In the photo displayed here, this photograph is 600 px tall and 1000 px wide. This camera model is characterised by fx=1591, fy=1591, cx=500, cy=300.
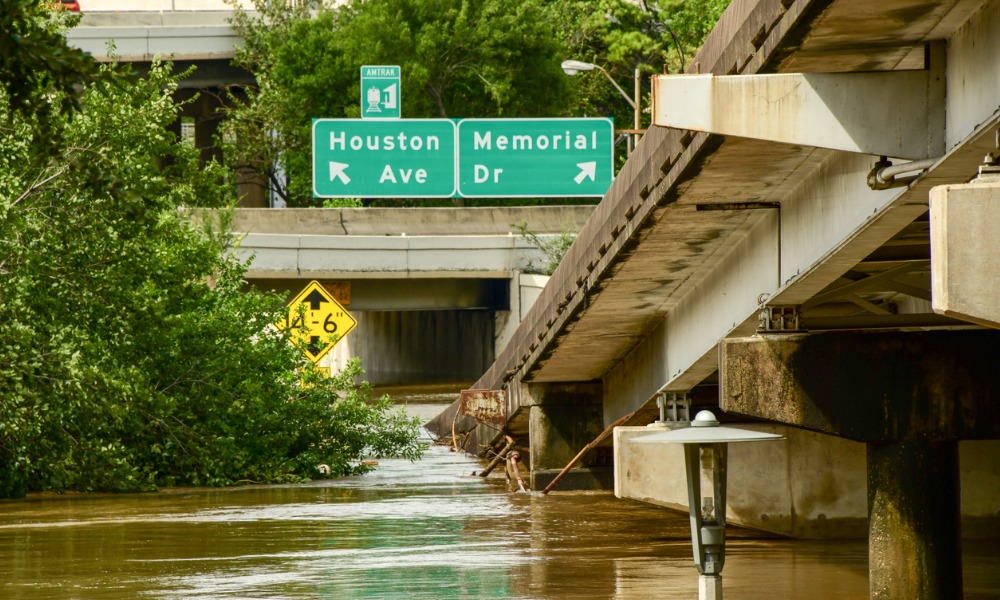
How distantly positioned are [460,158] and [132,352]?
12232 millimetres

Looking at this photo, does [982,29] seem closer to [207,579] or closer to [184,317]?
[207,579]

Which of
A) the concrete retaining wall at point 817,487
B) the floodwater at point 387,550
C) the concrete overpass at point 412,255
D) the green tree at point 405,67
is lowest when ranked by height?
the floodwater at point 387,550

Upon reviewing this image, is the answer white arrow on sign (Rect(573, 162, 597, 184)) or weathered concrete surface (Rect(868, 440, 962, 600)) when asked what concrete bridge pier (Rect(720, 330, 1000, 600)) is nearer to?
weathered concrete surface (Rect(868, 440, 962, 600))

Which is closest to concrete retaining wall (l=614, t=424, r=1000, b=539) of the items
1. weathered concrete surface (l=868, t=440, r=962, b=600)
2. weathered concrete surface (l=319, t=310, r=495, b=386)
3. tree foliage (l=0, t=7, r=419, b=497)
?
weathered concrete surface (l=868, t=440, r=962, b=600)

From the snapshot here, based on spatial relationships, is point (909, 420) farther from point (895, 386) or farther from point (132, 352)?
point (132, 352)

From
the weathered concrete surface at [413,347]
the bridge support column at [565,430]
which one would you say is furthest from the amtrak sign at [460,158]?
the weathered concrete surface at [413,347]

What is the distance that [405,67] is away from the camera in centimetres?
5075

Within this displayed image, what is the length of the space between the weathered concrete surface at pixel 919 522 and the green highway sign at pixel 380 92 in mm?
21092

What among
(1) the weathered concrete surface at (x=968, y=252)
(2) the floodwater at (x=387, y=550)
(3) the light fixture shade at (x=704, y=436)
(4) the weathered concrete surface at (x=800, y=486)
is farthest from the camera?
(4) the weathered concrete surface at (x=800, y=486)

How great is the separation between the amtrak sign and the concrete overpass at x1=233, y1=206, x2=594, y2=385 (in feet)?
15.8

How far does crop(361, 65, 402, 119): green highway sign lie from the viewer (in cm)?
2967

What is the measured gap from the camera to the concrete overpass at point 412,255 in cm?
3559

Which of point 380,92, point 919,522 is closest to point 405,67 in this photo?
point 380,92

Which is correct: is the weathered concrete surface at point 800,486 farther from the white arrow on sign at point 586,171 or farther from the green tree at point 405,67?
the green tree at point 405,67
